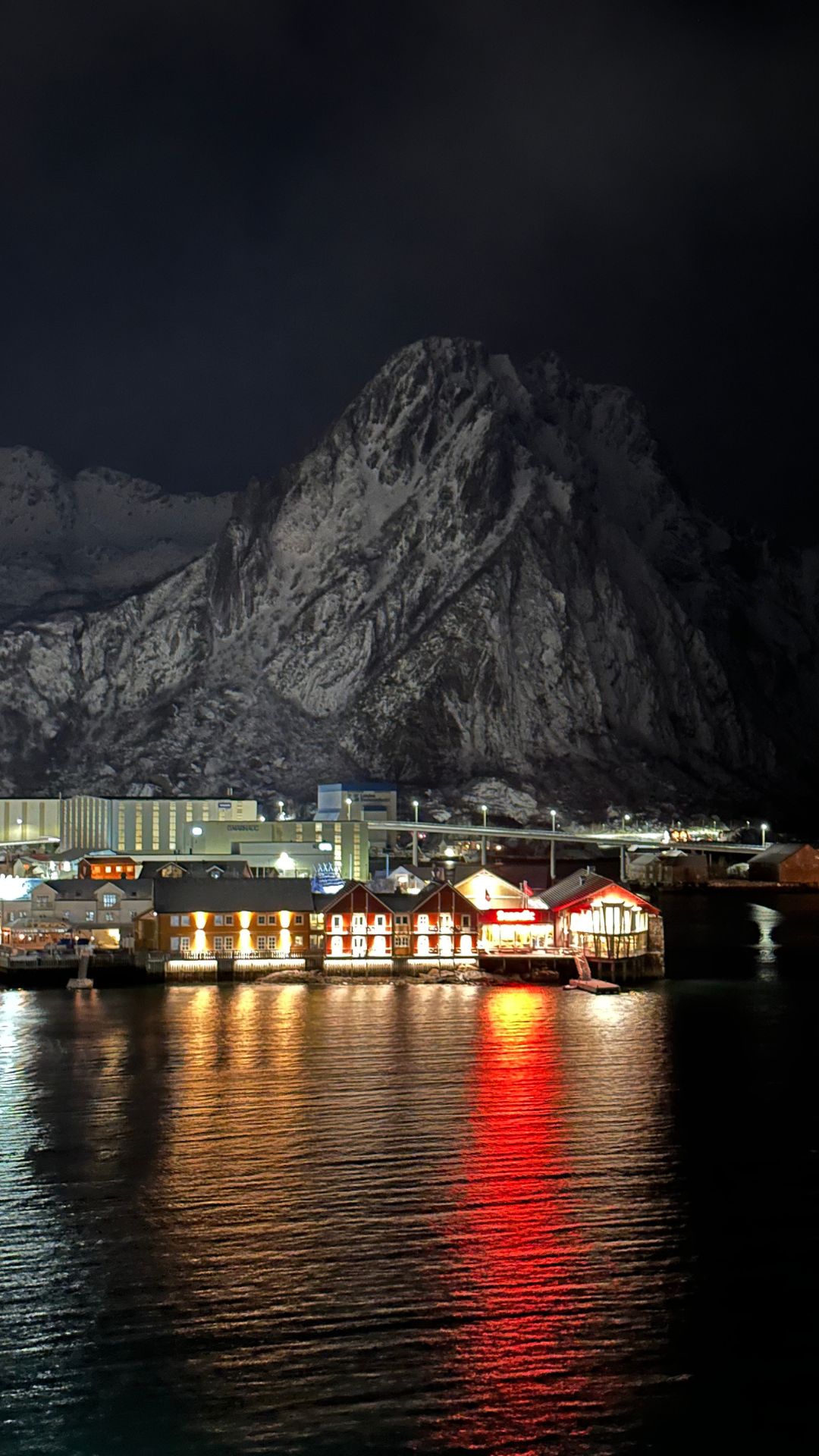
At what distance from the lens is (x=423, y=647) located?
148 metres

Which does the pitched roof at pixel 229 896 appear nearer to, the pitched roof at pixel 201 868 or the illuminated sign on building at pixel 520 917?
the illuminated sign on building at pixel 520 917

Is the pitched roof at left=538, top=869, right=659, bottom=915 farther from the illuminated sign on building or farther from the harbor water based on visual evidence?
the harbor water

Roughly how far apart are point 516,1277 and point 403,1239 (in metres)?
2.33

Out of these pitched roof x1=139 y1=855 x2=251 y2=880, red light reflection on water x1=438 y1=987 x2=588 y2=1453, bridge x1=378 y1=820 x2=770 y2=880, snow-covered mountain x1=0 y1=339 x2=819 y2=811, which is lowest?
red light reflection on water x1=438 y1=987 x2=588 y2=1453

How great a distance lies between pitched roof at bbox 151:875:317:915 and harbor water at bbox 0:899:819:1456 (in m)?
11.9

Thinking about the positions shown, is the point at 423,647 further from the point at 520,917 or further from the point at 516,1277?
the point at 516,1277

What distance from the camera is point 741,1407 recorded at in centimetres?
1752

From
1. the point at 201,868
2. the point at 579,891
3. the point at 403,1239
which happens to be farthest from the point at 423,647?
the point at 403,1239

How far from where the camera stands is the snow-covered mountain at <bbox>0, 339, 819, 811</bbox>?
145 m

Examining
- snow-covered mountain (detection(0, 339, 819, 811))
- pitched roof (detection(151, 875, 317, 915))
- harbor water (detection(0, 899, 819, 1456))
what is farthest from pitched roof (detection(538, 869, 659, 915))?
snow-covered mountain (detection(0, 339, 819, 811))

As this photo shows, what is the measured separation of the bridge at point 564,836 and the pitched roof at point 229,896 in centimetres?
5116

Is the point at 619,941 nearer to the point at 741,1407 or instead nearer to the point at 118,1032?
the point at 118,1032

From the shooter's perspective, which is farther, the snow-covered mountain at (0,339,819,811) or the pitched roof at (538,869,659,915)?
the snow-covered mountain at (0,339,819,811)

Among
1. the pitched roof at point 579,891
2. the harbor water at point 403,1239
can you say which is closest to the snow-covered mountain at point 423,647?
the pitched roof at point 579,891
